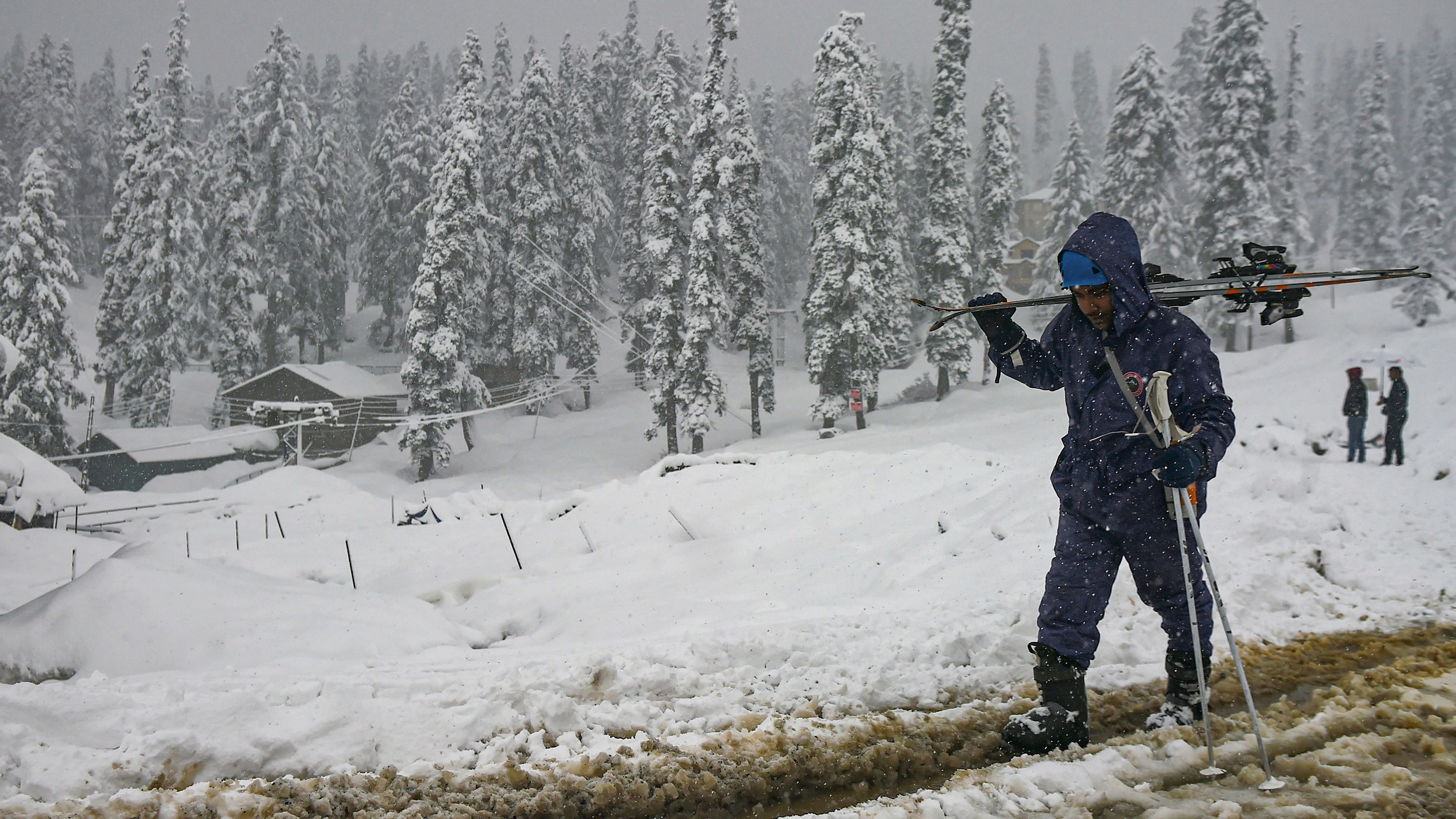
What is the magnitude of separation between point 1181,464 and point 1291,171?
42758 mm

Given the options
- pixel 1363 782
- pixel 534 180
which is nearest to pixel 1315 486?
pixel 1363 782

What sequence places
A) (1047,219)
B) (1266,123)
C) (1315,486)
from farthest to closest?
(1047,219) → (1266,123) → (1315,486)

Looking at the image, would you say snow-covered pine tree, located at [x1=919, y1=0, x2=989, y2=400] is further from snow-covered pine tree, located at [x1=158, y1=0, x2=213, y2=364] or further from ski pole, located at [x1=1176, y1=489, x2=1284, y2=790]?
snow-covered pine tree, located at [x1=158, y1=0, x2=213, y2=364]

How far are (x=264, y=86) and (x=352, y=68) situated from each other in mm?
33151

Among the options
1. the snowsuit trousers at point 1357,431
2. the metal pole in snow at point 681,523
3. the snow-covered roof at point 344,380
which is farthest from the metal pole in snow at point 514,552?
the snow-covered roof at point 344,380

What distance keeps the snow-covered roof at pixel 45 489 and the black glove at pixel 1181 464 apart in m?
16.7

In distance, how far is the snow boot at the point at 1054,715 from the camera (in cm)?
325

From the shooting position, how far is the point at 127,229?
106 feet

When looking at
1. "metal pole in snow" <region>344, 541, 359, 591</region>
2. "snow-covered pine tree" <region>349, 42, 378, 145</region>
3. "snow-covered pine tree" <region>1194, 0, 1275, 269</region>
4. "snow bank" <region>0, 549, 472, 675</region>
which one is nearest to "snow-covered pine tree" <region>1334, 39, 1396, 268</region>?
"snow-covered pine tree" <region>1194, 0, 1275, 269</region>

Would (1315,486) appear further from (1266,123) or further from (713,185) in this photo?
(1266,123)

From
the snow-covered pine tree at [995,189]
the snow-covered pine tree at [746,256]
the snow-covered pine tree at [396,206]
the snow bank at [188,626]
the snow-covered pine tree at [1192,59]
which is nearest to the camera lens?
the snow bank at [188,626]

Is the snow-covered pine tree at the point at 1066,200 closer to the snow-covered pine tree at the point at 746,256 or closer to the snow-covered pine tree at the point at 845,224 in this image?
the snow-covered pine tree at the point at 845,224

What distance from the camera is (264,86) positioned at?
36.3 metres

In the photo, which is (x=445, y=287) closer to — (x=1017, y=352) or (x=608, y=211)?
(x=608, y=211)
